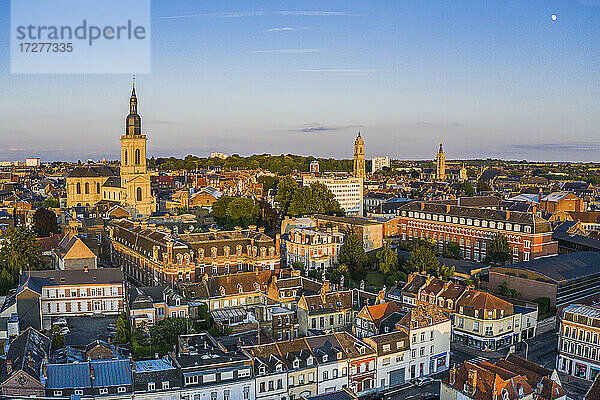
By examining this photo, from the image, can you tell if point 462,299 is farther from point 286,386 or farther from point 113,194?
point 113,194

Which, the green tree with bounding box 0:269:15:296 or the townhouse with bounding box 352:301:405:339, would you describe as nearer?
the townhouse with bounding box 352:301:405:339

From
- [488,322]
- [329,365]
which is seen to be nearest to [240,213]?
[488,322]

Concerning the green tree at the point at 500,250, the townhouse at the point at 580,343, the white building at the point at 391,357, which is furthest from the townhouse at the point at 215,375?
the green tree at the point at 500,250

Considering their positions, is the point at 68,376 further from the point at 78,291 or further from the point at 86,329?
the point at 78,291

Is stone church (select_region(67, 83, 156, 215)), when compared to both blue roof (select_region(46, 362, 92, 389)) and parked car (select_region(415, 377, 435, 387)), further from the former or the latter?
parked car (select_region(415, 377, 435, 387))

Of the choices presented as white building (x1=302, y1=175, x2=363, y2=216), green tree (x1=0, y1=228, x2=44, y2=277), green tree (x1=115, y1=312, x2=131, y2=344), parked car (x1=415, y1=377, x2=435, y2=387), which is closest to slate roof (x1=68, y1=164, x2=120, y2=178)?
green tree (x1=0, y1=228, x2=44, y2=277)

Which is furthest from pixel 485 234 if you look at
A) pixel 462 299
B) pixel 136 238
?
pixel 136 238

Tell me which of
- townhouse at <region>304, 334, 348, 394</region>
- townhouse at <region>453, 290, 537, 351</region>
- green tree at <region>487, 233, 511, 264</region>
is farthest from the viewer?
green tree at <region>487, 233, 511, 264</region>
